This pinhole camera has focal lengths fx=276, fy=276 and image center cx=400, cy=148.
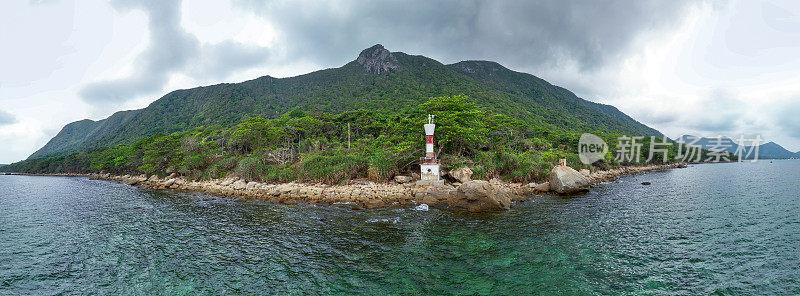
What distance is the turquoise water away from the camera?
7.99m

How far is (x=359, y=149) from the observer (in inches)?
1395

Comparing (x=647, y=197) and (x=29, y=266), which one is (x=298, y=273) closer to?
(x=29, y=266)

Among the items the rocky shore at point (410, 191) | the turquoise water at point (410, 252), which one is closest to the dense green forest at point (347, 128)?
the rocky shore at point (410, 191)

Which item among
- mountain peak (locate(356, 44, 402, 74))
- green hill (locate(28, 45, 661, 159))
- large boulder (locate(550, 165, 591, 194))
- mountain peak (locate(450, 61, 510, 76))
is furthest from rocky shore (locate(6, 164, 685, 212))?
mountain peak (locate(450, 61, 510, 76))

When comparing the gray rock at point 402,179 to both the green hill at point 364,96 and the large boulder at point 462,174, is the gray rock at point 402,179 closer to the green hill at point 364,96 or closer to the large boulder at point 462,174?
the large boulder at point 462,174

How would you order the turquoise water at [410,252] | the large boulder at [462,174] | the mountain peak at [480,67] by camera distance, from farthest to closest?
the mountain peak at [480,67]
the large boulder at [462,174]
the turquoise water at [410,252]

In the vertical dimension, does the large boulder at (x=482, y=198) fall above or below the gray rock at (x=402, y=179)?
below

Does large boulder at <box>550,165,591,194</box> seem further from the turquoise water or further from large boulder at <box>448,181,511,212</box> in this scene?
large boulder at <box>448,181,511,212</box>

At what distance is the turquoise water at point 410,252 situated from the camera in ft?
26.2

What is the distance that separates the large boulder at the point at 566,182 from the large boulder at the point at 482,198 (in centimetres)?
922

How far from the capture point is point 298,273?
8.81m

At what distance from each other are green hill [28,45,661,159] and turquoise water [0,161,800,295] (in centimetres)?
5956

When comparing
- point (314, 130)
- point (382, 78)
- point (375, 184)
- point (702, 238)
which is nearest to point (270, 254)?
point (375, 184)

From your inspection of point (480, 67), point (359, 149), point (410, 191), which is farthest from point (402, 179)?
point (480, 67)
